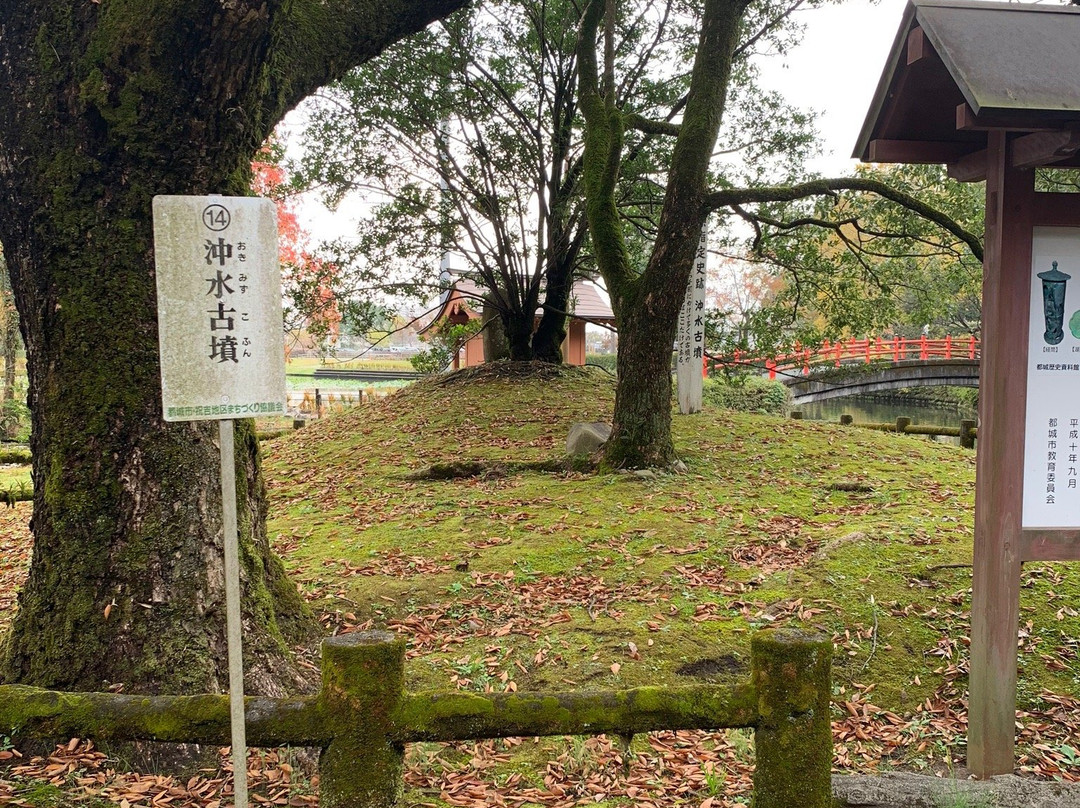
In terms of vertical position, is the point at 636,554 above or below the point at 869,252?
below

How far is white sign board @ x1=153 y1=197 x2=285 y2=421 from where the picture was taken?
2568mm

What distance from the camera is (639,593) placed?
5348 mm

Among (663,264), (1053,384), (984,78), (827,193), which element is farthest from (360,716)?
(827,193)

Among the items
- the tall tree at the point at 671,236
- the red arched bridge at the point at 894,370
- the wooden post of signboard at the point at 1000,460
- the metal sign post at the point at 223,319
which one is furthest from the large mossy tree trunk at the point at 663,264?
the red arched bridge at the point at 894,370

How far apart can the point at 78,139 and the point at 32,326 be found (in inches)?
35.6

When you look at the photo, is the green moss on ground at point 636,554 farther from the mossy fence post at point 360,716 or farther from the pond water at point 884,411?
the pond water at point 884,411

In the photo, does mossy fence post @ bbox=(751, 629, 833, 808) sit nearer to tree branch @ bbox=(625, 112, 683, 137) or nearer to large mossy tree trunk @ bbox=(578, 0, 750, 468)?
large mossy tree trunk @ bbox=(578, 0, 750, 468)

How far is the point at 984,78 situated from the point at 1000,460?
167 cm

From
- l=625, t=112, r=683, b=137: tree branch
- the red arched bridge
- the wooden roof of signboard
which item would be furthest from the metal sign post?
the red arched bridge

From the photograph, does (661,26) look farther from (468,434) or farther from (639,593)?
(639,593)

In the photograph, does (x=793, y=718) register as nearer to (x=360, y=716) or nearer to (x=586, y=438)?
(x=360, y=716)

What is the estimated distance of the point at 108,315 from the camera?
331 cm

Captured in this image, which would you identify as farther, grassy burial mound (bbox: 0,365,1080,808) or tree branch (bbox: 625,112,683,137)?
tree branch (bbox: 625,112,683,137)

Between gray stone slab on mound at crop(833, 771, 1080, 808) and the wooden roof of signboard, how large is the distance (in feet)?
8.72
